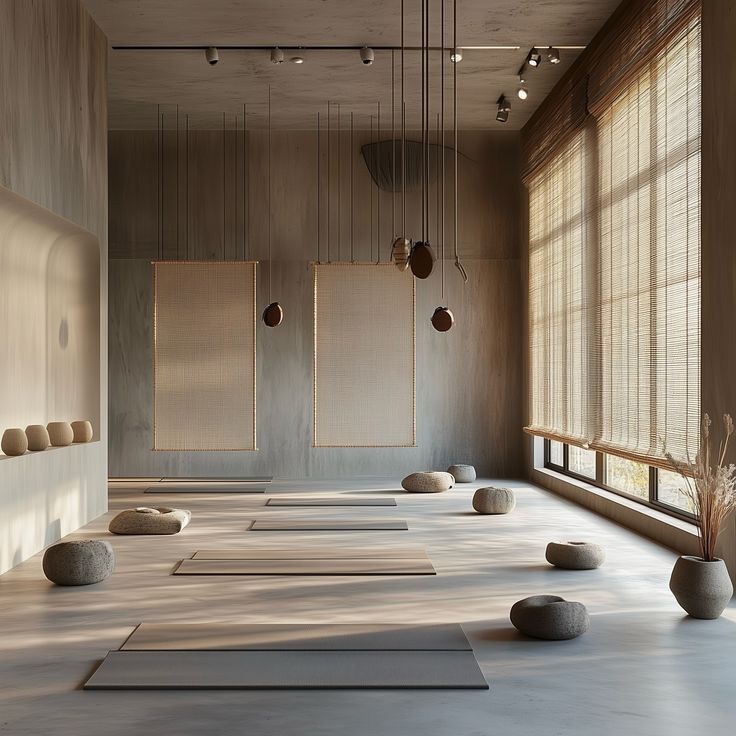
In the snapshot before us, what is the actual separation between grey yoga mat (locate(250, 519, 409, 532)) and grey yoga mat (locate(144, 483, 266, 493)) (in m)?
1.91

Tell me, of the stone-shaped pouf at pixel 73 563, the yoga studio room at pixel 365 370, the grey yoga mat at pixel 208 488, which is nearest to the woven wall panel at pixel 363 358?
the yoga studio room at pixel 365 370

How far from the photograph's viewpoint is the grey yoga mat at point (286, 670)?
3.19m

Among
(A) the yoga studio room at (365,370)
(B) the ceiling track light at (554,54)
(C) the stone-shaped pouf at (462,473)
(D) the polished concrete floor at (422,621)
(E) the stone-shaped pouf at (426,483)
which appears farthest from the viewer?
(C) the stone-shaped pouf at (462,473)

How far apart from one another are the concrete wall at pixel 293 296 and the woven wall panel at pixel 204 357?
5.2 inches

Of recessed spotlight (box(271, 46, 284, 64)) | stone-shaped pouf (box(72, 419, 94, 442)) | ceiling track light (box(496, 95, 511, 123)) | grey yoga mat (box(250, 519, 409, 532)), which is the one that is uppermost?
recessed spotlight (box(271, 46, 284, 64))

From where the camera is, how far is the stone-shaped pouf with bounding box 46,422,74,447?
6.56 m

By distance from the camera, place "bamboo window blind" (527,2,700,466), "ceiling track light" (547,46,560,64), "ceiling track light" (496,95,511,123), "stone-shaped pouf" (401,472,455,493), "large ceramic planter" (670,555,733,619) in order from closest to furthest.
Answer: "large ceramic planter" (670,555,733,619) → "bamboo window blind" (527,2,700,466) → "ceiling track light" (547,46,560,64) → "stone-shaped pouf" (401,472,455,493) → "ceiling track light" (496,95,511,123)

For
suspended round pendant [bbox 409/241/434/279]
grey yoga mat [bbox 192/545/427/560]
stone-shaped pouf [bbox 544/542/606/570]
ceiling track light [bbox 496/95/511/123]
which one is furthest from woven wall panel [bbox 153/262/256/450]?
stone-shaped pouf [bbox 544/542/606/570]

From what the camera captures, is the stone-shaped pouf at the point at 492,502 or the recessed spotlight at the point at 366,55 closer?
the stone-shaped pouf at the point at 492,502

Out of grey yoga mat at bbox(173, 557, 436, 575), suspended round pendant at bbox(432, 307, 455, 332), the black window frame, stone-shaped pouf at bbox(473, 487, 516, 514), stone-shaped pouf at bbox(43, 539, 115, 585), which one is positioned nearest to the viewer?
stone-shaped pouf at bbox(43, 539, 115, 585)

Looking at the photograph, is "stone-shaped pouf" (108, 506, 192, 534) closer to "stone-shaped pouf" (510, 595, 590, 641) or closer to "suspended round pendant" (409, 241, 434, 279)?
"suspended round pendant" (409, 241, 434, 279)

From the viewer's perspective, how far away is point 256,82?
862cm

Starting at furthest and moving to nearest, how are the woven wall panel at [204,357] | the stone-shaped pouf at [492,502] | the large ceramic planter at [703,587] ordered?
the woven wall panel at [204,357], the stone-shaped pouf at [492,502], the large ceramic planter at [703,587]

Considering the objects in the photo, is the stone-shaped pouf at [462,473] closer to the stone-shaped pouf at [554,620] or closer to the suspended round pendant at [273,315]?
the suspended round pendant at [273,315]
